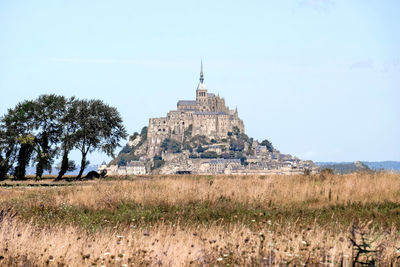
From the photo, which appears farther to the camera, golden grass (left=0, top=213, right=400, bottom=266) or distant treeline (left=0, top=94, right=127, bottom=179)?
distant treeline (left=0, top=94, right=127, bottom=179)

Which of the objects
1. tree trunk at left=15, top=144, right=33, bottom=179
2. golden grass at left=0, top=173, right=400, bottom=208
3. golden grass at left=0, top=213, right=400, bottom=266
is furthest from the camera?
tree trunk at left=15, top=144, right=33, bottom=179

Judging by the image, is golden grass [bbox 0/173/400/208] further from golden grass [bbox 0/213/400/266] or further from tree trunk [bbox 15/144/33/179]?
tree trunk [bbox 15/144/33/179]

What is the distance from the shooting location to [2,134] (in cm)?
5806

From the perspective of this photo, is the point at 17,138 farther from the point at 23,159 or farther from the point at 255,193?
the point at 255,193

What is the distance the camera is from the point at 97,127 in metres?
61.8

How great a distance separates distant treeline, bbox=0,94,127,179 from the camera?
57.3 meters

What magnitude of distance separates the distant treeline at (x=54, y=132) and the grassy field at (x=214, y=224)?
36468mm

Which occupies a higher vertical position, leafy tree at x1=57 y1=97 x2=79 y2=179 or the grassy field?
leafy tree at x1=57 y1=97 x2=79 y2=179

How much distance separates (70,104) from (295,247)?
53.9 m

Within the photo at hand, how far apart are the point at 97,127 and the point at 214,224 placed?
4742 cm

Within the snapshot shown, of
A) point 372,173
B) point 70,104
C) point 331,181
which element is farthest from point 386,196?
point 70,104

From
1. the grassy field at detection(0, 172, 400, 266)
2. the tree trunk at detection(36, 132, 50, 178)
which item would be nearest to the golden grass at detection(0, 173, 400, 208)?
the grassy field at detection(0, 172, 400, 266)

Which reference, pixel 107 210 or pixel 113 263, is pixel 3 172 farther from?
pixel 113 263

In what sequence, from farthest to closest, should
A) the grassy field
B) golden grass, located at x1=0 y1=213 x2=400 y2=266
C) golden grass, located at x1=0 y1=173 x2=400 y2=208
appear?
golden grass, located at x1=0 y1=173 x2=400 y2=208
the grassy field
golden grass, located at x1=0 y1=213 x2=400 y2=266
